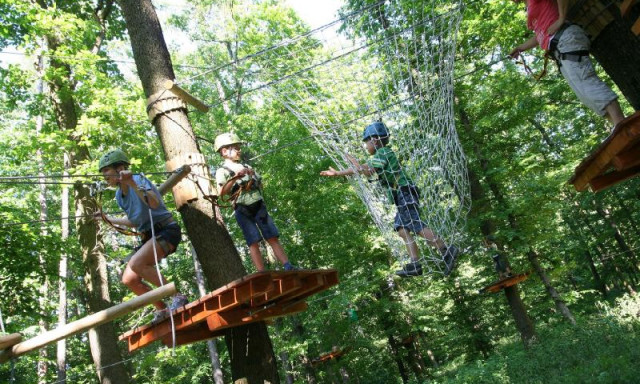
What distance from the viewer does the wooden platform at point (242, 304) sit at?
10.4ft

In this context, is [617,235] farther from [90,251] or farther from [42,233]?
[42,233]

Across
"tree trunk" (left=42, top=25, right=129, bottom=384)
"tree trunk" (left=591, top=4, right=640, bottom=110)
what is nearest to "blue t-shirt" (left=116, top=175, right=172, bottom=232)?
"tree trunk" (left=42, top=25, right=129, bottom=384)

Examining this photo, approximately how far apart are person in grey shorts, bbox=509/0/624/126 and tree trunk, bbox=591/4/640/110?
0.17 meters

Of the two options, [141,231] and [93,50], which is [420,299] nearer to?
[93,50]

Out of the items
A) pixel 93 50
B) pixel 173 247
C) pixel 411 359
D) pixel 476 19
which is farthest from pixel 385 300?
pixel 173 247

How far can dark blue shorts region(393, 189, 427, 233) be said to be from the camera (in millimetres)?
4079

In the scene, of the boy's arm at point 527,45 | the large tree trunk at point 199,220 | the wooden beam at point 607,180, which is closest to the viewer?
the wooden beam at point 607,180

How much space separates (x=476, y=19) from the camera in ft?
31.4

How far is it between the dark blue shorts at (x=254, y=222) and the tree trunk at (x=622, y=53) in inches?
103

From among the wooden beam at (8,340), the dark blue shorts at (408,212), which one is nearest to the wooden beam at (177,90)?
the dark blue shorts at (408,212)

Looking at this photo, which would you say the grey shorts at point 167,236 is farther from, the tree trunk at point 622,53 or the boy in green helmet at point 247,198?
the tree trunk at point 622,53

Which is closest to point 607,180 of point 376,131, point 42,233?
point 376,131

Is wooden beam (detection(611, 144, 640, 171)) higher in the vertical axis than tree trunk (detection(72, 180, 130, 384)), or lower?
lower

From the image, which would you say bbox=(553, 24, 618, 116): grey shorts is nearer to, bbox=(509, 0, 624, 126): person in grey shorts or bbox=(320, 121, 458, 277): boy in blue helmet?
bbox=(509, 0, 624, 126): person in grey shorts
